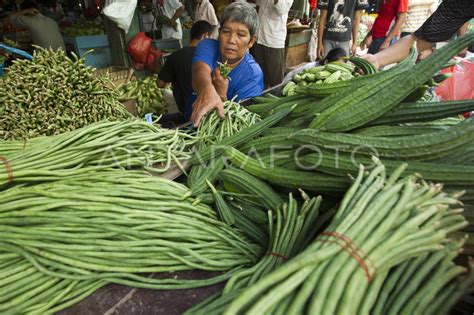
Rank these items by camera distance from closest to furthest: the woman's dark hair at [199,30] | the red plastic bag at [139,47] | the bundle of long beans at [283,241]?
1. the bundle of long beans at [283,241]
2. the woman's dark hair at [199,30]
3. the red plastic bag at [139,47]

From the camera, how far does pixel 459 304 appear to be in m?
0.94

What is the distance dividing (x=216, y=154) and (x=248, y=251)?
59 centimetres

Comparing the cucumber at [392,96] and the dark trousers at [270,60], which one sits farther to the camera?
the dark trousers at [270,60]

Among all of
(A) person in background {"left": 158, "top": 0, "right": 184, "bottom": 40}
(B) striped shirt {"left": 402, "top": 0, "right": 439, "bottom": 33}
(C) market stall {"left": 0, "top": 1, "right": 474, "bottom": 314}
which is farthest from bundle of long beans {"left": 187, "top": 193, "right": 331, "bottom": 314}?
(B) striped shirt {"left": 402, "top": 0, "right": 439, "bottom": 33}

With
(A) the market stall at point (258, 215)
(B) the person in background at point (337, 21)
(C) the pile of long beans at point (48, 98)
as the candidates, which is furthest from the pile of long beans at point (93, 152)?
(B) the person in background at point (337, 21)

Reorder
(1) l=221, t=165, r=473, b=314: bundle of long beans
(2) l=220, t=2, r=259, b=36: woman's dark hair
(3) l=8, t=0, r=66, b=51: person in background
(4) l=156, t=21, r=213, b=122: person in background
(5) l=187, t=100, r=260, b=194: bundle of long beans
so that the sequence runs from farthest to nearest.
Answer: (3) l=8, t=0, r=66, b=51: person in background → (4) l=156, t=21, r=213, b=122: person in background → (2) l=220, t=2, r=259, b=36: woman's dark hair → (5) l=187, t=100, r=260, b=194: bundle of long beans → (1) l=221, t=165, r=473, b=314: bundle of long beans

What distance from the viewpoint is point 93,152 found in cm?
153

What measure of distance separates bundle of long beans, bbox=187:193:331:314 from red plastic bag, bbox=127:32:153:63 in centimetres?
612

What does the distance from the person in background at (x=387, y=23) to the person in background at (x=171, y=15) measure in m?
4.76

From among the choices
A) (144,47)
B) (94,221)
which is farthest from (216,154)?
(144,47)

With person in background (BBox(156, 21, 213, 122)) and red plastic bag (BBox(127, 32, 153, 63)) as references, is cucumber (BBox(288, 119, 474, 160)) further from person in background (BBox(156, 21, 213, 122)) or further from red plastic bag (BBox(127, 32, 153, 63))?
red plastic bag (BBox(127, 32, 153, 63))

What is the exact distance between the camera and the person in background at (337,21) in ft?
21.1

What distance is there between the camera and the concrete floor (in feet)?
3.93

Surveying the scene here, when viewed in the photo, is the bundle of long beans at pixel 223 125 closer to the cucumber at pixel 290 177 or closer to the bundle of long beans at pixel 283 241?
the cucumber at pixel 290 177
